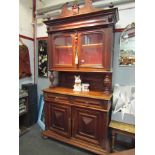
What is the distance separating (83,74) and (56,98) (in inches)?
27.0

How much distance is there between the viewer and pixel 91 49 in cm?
252

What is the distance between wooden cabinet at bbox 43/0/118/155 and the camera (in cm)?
219

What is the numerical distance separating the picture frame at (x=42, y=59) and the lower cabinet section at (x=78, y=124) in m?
0.96

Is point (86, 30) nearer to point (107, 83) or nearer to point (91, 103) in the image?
point (107, 83)

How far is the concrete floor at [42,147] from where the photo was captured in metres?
Answer: 2.32

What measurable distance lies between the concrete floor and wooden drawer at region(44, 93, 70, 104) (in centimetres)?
76

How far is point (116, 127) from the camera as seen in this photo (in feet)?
7.02

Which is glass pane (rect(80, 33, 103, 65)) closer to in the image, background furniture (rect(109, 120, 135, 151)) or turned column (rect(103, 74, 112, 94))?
turned column (rect(103, 74, 112, 94))

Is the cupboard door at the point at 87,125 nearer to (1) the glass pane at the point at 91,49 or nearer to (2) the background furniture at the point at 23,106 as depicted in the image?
(1) the glass pane at the point at 91,49

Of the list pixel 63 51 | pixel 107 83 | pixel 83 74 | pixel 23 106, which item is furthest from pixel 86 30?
pixel 23 106

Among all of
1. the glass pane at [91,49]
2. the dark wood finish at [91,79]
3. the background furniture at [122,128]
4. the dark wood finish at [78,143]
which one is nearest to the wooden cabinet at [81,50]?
the glass pane at [91,49]

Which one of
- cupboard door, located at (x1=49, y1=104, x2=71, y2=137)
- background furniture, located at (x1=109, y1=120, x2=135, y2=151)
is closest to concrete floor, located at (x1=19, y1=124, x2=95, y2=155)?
cupboard door, located at (x1=49, y1=104, x2=71, y2=137)
